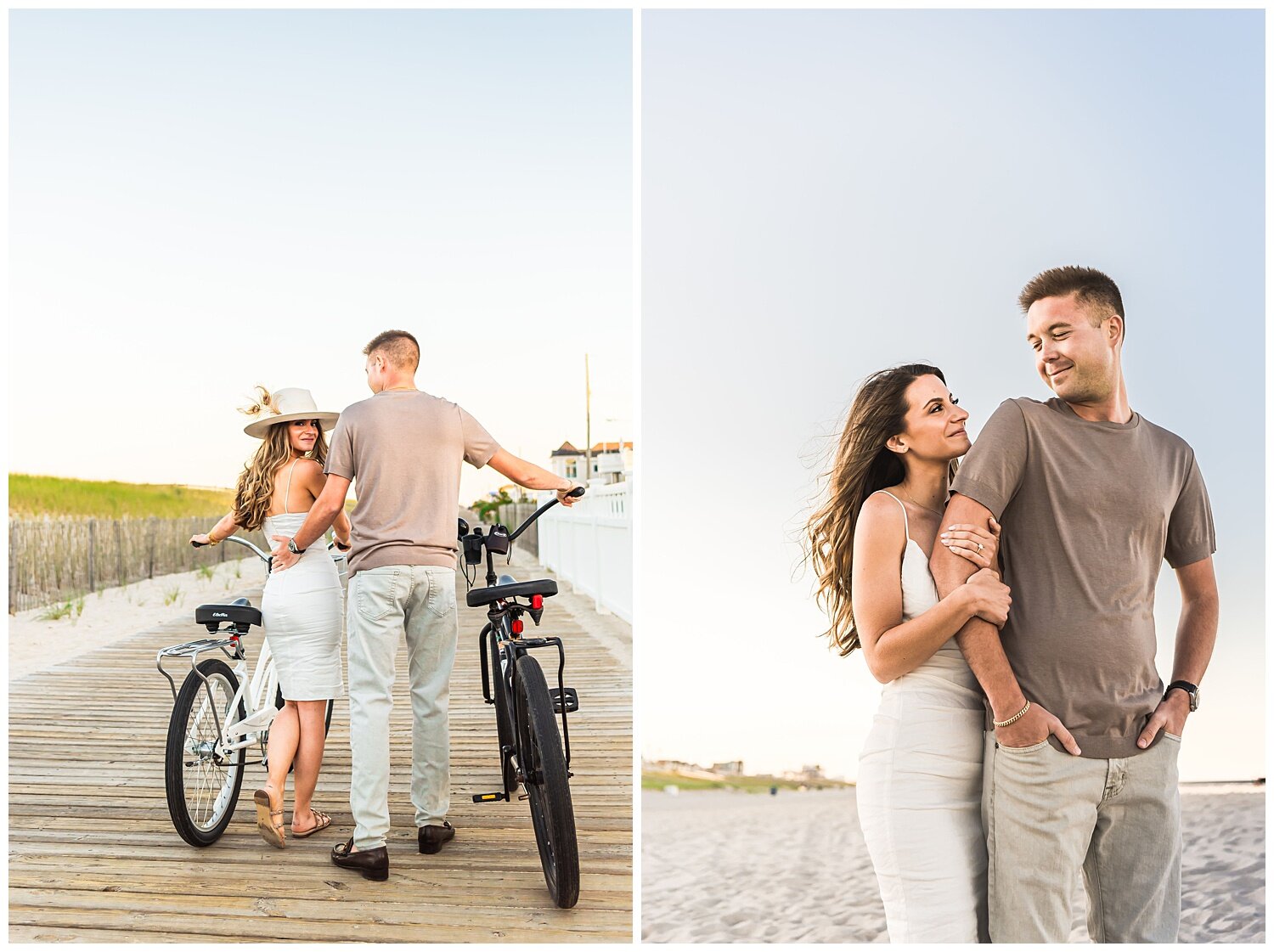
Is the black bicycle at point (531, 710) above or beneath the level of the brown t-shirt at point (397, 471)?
beneath

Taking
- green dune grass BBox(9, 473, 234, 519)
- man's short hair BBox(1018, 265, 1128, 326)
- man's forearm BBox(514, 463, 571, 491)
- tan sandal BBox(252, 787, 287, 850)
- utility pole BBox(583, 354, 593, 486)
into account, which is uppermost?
utility pole BBox(583, 354, 593, 486)

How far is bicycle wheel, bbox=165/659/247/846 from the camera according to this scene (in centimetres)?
258

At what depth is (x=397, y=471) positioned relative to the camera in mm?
2494

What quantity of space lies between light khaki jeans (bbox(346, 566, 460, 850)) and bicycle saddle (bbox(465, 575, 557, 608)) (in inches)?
3.2

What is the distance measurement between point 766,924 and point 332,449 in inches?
324

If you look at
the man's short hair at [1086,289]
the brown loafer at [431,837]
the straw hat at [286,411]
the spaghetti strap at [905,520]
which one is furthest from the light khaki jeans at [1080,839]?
the straw hat at [286,411]

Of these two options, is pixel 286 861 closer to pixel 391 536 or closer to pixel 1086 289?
pixel 391 536

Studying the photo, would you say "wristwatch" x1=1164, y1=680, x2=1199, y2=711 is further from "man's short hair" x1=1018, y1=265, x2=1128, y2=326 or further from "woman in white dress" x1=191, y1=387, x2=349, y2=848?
"woman in white dress" x1=191, y1=387, x2=349, y2=848

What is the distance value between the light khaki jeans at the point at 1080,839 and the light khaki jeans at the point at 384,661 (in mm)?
1269

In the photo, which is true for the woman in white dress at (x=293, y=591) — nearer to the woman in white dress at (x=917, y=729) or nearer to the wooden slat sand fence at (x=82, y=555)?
the woman in white dress at (x=917, y=729)

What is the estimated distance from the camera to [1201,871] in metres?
6.84

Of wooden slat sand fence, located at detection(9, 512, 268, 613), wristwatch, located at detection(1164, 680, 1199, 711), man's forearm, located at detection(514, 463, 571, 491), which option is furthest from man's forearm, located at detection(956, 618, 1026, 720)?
wooden slat sand fence, located at detection(9, 512, 268, 613)

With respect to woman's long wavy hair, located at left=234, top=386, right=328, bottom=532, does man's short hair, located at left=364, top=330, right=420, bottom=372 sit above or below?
above

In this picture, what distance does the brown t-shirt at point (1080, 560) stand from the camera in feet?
6.03
